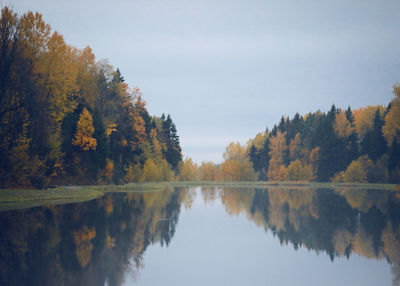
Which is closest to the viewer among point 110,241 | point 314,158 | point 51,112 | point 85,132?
point 110,241

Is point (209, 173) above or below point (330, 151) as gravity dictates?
below

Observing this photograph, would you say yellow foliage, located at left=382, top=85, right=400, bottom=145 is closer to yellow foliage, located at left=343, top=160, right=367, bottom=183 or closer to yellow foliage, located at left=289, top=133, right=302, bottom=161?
yellow foliage, located at left=343, top=160, right=367, bottom=183

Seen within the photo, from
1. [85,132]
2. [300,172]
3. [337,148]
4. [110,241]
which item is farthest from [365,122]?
[110,241]

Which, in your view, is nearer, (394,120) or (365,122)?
(394,120)

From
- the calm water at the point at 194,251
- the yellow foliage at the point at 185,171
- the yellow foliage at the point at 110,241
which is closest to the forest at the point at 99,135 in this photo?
the yellow foliage at the point at 185,171

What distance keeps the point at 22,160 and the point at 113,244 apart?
21.8 metres

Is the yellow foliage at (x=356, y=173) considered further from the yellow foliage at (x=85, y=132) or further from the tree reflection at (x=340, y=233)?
the tree reflection at (x=340, y=233)

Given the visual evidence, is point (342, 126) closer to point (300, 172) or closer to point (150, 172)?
point (300, 172)

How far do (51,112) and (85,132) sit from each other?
9.26 m

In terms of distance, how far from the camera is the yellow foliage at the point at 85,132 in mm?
48625

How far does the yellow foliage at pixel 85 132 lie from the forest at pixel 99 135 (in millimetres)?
121

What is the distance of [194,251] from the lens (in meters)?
14.1

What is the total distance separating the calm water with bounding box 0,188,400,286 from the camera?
1048cm

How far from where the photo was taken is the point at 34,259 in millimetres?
11945
